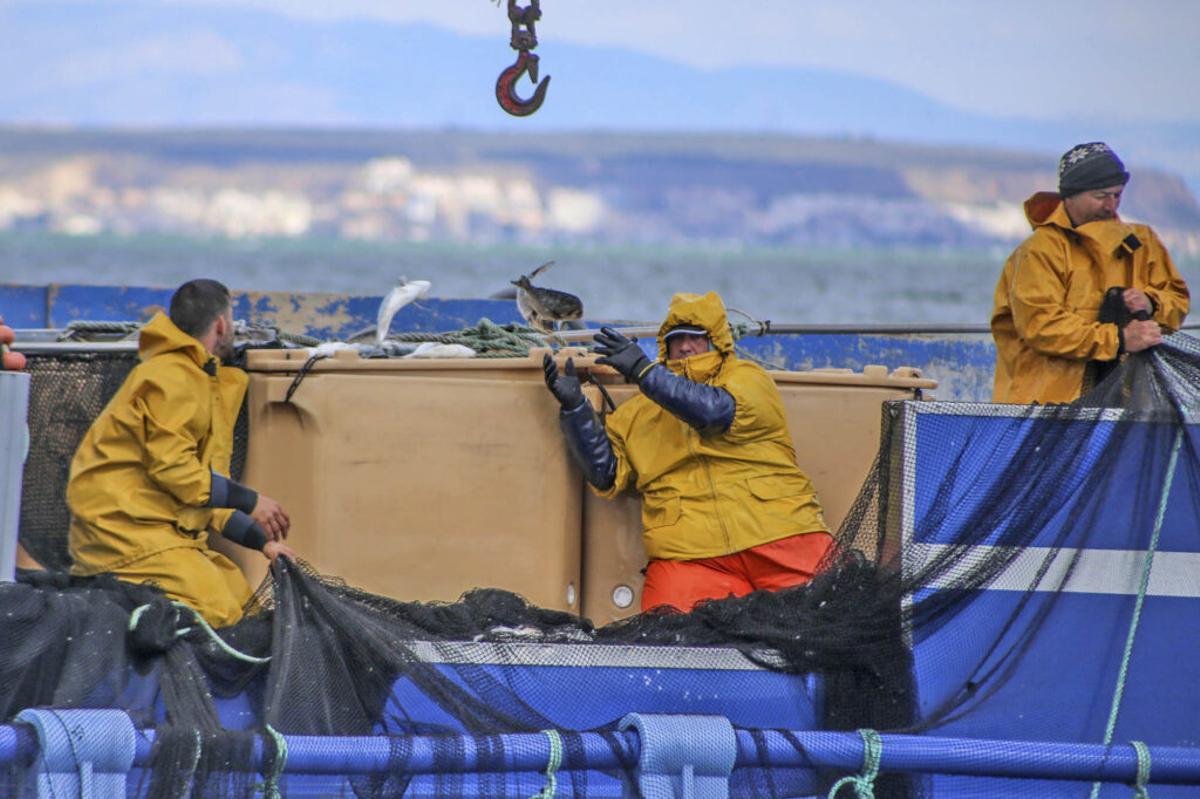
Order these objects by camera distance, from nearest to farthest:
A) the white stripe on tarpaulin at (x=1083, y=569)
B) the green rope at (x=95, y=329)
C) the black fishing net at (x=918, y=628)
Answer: the black fishing net at (x=918, y=628) < the white stripe on tarpaulin at (x=1083, y=569) < the green rope at (x=95, y=329)

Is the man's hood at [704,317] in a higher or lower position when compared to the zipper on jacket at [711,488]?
higher

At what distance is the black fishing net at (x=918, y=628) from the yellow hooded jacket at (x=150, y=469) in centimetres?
39

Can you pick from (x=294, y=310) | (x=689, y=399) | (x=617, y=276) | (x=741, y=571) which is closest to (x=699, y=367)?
(x=689, y=399)

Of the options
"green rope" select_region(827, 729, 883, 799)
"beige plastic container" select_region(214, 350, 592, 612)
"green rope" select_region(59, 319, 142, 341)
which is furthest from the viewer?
"green rope" select_region(59, 319, 142, 341)

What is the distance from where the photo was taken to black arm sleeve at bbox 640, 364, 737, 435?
502 centimetres

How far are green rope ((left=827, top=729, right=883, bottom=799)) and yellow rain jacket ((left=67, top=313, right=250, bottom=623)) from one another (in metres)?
1.91

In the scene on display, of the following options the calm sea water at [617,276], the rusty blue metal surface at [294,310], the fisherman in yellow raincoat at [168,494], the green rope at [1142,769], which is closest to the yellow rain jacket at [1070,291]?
the green rope at [1142,769]

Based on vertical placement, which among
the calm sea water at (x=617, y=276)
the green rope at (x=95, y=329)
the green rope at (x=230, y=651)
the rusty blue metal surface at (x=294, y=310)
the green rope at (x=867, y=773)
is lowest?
the green rope at (x=867, y=773)

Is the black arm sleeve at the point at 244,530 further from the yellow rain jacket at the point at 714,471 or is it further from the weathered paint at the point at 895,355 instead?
the weathered paint at the point at 895,355

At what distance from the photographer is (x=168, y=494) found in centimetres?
493

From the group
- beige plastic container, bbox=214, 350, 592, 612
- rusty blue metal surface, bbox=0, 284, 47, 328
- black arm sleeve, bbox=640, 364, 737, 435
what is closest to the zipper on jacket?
black arm sleeve, bbox=640, 364, 737, 435

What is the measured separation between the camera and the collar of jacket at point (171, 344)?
5.04 metres

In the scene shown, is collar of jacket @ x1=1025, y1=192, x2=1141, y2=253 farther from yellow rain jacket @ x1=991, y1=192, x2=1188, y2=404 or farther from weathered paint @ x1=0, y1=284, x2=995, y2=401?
weathered paint @ x1=0, y1=284, x2=995, y2=401

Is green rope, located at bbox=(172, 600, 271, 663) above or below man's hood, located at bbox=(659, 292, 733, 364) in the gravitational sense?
below
